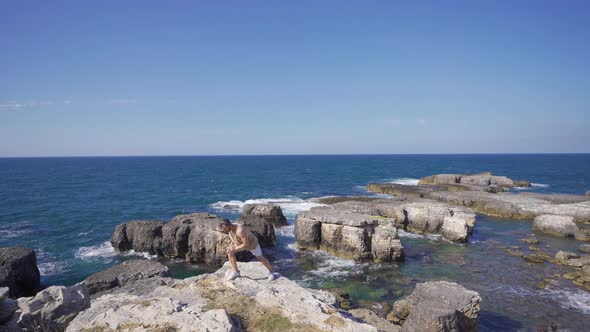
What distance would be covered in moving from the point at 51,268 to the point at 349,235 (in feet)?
69.0

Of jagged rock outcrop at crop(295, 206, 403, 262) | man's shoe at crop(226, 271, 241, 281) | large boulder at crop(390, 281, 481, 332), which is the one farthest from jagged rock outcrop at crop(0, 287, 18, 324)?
jagged rock outcrop at crop(295, 206, 403, 262)

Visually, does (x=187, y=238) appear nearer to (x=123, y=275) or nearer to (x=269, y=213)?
(x=123, y=275)

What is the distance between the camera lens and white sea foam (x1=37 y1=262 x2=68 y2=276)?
2292cm

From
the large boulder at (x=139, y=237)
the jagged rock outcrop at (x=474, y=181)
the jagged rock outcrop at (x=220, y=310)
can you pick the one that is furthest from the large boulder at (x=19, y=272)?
the jagged rock outcrop at (x=474, y=181)

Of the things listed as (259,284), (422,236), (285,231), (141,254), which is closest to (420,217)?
(422,236)

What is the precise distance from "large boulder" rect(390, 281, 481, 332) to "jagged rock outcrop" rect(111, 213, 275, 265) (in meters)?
13.5

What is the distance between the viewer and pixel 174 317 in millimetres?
8133

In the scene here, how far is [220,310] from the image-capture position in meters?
8.37

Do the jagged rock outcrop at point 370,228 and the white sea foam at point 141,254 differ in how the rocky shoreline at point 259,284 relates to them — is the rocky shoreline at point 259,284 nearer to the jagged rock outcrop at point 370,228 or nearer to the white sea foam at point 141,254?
the jagged rock outcrop at point 370,228

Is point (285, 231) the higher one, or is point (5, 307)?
point (5, 307)

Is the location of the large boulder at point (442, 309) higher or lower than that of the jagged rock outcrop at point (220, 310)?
lower

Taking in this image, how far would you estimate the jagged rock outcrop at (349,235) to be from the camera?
24.1m

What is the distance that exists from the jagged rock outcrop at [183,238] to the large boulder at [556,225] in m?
26.0

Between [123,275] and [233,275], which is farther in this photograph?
[123,275]
